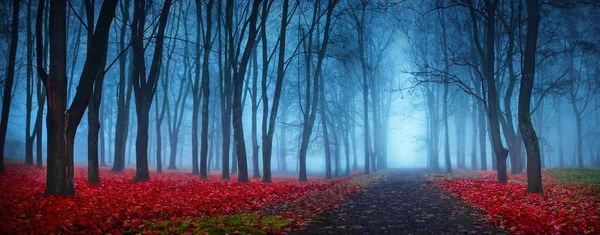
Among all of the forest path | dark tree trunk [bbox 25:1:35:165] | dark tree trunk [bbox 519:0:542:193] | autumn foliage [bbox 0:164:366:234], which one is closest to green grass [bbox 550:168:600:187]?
dark tree trunk [bbox 519:0:542:193]

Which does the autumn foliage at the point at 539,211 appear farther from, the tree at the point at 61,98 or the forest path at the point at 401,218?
the tree at the point at 61,98

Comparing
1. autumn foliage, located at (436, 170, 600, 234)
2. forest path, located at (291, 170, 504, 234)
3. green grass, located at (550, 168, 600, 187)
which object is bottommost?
green grass, located at (550, 168, 600, 187)

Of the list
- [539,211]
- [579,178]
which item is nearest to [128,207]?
[539,211]

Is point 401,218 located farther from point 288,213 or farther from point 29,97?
point 29,97

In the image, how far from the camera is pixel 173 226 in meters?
6.93

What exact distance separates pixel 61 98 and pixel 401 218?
909cm

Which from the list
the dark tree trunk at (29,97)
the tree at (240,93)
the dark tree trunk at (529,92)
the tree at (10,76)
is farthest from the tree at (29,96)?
the dark tree trunk at (529,92)

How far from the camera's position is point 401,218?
29.3 feet

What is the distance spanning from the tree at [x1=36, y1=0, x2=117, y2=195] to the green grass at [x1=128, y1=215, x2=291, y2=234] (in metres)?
4.23

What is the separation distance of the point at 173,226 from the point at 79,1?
82.1 ft

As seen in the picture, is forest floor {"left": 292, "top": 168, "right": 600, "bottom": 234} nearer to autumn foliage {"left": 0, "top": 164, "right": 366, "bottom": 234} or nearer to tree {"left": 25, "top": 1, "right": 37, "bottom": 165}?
autumn foliage {"left": 0, "top": 164, "right": 366, "bottom": 234}

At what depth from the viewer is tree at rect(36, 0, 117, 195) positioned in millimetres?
9414

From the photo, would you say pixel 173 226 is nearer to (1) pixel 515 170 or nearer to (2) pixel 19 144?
(1) pixel 515 170

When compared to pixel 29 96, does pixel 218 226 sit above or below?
below
